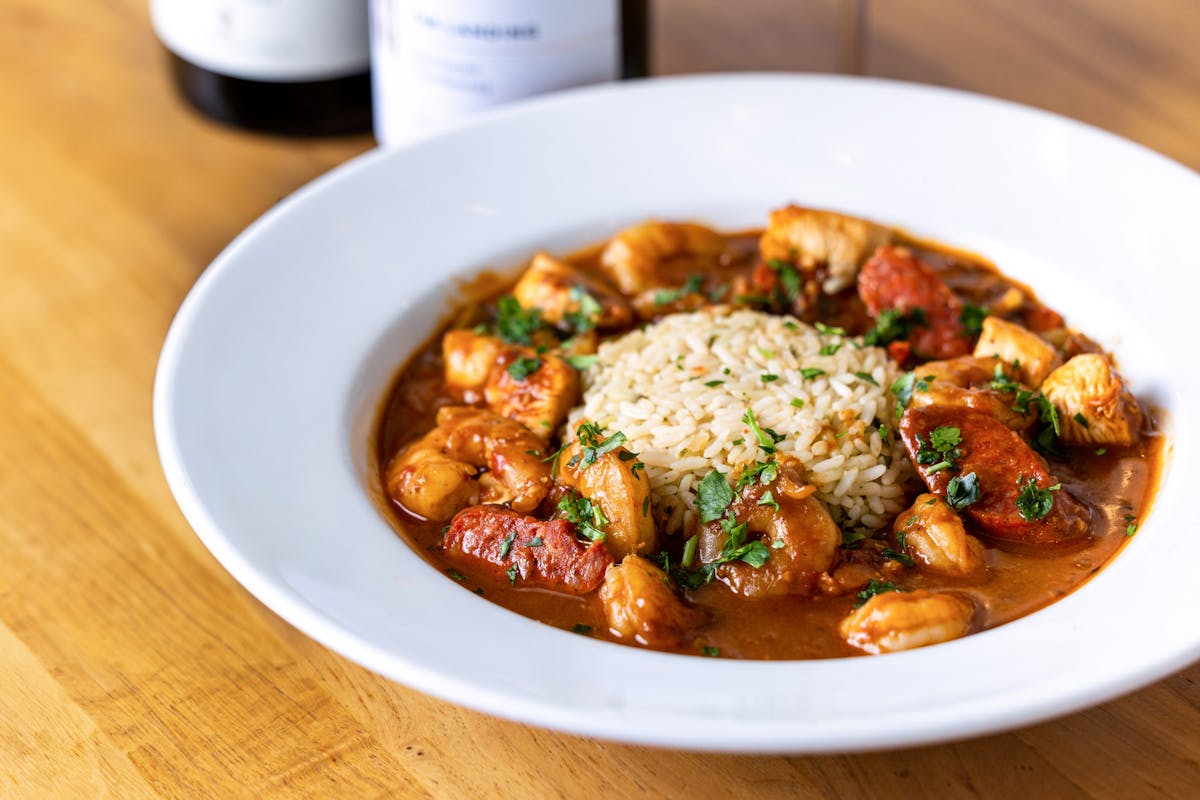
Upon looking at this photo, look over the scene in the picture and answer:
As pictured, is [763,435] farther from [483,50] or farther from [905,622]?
[483,50]

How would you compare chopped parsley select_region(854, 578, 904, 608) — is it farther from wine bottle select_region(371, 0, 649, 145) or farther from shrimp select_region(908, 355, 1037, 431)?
wine bottle select_region(371, 0, 649, 145)

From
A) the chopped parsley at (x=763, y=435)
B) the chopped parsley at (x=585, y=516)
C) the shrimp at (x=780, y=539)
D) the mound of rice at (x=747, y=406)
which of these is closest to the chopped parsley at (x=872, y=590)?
the shrimp at (x=780, y=539)

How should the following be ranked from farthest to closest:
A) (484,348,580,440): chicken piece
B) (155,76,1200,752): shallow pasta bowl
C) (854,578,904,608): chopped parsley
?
(484,348,580,440): chicken piece, (854,578,904,608): chopped parsley, (155,76,1200,752): shallow pasta bowl

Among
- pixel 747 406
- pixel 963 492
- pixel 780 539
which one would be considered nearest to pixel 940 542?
pixel 963 492

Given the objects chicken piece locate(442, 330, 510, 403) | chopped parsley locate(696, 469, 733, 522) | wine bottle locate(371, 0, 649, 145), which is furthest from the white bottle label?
chopped parsley locate(696, 469, 733, 522)

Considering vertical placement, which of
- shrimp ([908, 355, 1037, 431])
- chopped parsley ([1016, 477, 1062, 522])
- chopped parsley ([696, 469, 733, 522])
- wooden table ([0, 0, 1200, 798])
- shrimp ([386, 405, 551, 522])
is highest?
shrimp ([908, 355, 1037, 431])
